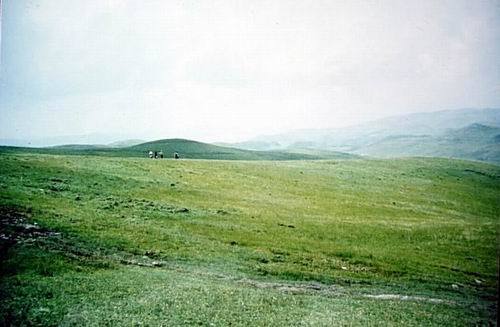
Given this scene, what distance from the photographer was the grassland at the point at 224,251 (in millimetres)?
23812

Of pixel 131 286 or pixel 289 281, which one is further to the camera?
pixel 289 281

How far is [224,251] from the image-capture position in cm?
3712

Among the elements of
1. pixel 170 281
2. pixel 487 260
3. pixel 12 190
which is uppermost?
pixel 12 190

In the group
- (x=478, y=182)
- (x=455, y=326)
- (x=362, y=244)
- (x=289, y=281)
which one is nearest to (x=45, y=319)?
(x=289, y=281)

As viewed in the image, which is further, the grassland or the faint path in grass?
the faint path in grass

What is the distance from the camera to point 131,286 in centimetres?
2575

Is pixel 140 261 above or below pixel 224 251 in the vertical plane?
above

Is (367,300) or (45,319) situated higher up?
(45,319)

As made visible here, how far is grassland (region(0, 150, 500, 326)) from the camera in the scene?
23.8m

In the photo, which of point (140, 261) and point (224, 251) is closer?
point (140, 261)

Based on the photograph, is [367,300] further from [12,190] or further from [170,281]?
[12,190]

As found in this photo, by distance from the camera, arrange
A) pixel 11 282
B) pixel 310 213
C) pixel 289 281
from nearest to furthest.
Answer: pixel 11 282, pixel 289 281, pixel 310 213

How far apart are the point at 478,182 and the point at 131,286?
10616cm

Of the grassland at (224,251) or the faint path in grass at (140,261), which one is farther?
the faint path in grass at (140,261)
